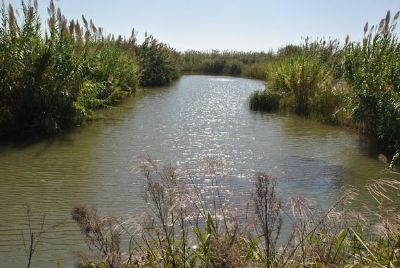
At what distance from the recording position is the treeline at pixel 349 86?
851cm

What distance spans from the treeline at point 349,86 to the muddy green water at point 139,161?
595 mm

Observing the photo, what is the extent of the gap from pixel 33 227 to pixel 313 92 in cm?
1056


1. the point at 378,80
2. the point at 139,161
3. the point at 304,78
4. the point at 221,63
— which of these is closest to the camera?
the point at 139,161

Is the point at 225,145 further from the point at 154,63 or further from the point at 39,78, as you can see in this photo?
the point at 154,63

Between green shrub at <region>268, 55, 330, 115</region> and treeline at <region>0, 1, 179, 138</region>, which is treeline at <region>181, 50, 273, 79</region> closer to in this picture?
green shrub at <region>268, 55, 330, 115</region>

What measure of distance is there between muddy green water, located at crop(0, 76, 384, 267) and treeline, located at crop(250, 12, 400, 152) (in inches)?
23.4

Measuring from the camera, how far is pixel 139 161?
22.6 feet

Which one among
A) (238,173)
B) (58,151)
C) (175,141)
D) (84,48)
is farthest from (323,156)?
(84,48)

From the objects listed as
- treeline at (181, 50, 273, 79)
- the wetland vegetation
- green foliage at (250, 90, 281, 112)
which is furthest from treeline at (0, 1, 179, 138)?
treeline at (181, 50, 273, 79)

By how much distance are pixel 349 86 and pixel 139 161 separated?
5.86 metres

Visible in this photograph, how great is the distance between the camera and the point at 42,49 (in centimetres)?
961

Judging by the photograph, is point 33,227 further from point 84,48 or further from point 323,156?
point 84,48

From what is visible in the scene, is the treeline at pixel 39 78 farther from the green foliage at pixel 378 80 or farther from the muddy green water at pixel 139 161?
the green foliage at pixel 378 80

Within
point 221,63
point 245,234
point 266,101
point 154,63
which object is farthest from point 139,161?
point 221,63
